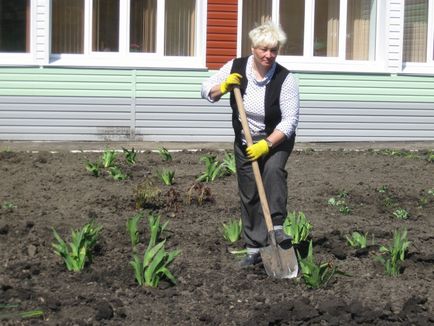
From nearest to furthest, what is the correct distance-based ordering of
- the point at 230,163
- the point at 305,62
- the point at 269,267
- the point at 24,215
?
the point at 269,267 → the point at 24,215 → the point at 230,163 → the point at 305,62

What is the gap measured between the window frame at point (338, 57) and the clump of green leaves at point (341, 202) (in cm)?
562

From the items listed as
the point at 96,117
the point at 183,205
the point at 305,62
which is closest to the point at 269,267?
the point at 183,205

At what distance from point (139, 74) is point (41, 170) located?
3971 millimetres

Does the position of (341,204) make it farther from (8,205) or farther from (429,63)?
(429,63)

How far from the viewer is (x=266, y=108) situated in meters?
6.59

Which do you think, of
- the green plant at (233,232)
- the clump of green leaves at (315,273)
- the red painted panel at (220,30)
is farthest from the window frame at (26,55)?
the clump of green leaves at (315,273)

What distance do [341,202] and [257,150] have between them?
2975 mm

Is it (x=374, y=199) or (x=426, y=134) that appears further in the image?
(x=426, y=134)

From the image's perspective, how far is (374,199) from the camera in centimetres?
950

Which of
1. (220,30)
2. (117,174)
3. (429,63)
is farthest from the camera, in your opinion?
(429,63)

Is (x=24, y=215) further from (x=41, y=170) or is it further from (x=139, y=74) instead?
(x=139, y=74)

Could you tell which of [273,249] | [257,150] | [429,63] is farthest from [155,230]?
[429,63]

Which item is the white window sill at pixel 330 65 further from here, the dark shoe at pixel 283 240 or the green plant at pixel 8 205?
the dark shoe at pixel 283 240

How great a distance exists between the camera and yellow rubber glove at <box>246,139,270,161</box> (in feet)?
21.1
